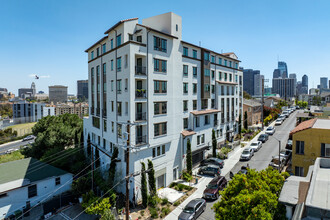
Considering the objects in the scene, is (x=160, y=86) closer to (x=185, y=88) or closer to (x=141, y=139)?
(x=185, y=88)

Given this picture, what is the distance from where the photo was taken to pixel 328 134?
20.6 meters

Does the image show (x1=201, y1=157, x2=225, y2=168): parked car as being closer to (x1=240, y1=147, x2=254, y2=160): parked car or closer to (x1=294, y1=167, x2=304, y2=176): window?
(x1=240, y1=147, x2=254, y2=160): parked car

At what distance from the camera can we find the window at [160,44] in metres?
25.8

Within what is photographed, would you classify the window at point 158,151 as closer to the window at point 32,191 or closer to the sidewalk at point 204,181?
the sidewalk at point 204,181

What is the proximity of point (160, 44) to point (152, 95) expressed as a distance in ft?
23.2

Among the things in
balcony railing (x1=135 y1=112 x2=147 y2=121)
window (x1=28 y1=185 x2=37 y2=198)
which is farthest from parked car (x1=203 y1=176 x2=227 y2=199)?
window (x1=28 y1=185 x2=37 y2=198)

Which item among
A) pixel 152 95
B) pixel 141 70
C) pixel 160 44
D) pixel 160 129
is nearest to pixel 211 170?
pixel 160 129

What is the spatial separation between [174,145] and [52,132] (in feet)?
91.5

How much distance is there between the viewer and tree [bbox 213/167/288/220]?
1183cm

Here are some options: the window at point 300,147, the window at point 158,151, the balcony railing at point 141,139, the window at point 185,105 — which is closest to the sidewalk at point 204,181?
the window at point 158,151

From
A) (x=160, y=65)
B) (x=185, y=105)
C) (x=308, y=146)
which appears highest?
(x=160, y=65)

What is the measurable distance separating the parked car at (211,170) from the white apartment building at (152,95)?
9.63ft

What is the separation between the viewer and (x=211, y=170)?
2945cm

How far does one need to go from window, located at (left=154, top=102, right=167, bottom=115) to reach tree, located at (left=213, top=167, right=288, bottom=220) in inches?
556
